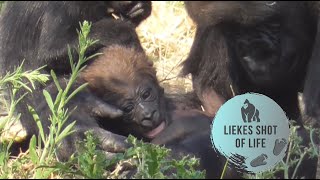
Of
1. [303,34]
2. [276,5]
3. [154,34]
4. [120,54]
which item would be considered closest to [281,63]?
[303,34]

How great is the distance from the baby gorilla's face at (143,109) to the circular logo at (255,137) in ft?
4.12

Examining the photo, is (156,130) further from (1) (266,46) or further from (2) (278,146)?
(2) (278,146)

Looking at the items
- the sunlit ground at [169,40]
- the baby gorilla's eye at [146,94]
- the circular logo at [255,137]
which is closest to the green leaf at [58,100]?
the circular logo at [255,137]

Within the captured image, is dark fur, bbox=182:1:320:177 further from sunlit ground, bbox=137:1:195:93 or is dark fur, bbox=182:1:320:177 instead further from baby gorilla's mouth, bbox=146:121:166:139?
sunlit ground, bbox=137:1:195:93

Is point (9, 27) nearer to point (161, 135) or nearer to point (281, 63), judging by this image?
point (161, 135)

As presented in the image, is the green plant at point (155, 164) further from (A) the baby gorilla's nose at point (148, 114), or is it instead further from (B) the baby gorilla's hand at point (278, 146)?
(A) the baby gorilla's nose at point (148, 114)

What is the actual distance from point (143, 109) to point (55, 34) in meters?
0.74

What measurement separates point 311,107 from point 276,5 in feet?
1.76

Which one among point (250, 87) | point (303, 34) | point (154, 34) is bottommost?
point (154, 34)

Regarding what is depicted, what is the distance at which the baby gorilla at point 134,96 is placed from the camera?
14.7ft

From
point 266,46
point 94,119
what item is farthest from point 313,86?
point 94,119

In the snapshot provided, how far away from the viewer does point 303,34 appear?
3.75 m

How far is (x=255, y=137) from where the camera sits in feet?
10.5

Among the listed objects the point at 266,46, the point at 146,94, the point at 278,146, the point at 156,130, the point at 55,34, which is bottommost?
the point at 156,130
